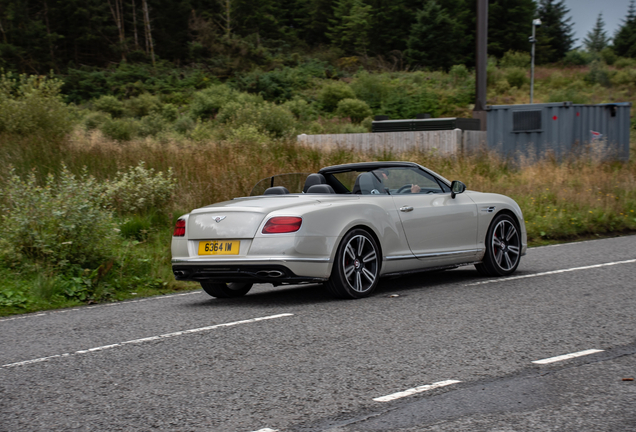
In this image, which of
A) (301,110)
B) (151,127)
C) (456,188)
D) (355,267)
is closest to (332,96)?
(301,110)

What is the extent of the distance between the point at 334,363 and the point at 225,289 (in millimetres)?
3634

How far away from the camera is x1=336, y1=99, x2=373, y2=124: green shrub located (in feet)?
161

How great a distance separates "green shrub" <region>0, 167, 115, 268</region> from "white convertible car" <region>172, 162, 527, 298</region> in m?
2.20

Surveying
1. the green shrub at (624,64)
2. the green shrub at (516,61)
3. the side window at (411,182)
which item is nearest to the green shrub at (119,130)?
the side window at (411,182)

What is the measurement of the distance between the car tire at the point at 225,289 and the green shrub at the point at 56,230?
6.69 ft

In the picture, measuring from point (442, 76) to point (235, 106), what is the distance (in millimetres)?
30643

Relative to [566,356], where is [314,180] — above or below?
above

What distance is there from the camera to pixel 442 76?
63.6 m

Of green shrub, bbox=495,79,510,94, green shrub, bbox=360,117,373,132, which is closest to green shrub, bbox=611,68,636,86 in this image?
green shrub, bbox=495,79,510,94

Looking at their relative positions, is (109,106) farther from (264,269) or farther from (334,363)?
(334,363)

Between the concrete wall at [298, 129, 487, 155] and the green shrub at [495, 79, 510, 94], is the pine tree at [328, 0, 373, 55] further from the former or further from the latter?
the concrete wall at [298, 129, 487, 155]

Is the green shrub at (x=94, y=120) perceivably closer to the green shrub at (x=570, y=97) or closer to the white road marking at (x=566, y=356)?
the green shrub at (x=570, y=97)

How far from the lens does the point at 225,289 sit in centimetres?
831

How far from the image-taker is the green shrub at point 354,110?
161ft
